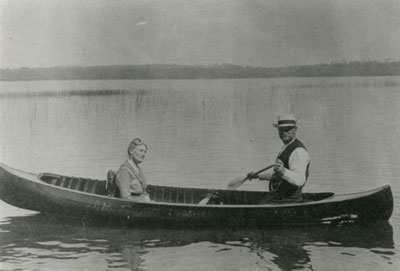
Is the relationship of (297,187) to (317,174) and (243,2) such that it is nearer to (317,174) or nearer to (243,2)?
(317,174)

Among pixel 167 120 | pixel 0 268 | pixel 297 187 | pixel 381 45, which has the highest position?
pixel 381 45

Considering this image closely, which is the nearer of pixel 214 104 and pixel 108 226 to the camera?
pixel 108 226

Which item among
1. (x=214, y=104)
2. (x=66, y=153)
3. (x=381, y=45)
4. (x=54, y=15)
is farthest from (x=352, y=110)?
(x=54, y=15)

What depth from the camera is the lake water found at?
7.85 meters

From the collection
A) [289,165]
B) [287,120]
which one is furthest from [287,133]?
[289,165]

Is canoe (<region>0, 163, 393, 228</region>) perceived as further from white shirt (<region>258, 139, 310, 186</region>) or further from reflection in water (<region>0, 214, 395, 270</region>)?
white shirt (<region>258, 139, 310, 186</region>)

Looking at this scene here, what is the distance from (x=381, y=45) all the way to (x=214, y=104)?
11.0 m

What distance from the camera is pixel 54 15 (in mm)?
32031

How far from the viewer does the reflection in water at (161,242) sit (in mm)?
7777

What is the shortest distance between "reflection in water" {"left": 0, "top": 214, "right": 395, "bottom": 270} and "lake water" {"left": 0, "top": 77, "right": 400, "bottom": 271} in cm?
2

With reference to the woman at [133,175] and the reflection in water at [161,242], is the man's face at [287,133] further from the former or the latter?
the woman at [133,175]

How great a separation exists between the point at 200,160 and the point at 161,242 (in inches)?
293

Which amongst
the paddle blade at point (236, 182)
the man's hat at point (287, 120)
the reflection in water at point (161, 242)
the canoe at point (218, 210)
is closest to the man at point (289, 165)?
the man's hat at point (287, 120)

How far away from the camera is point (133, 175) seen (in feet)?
29.3
